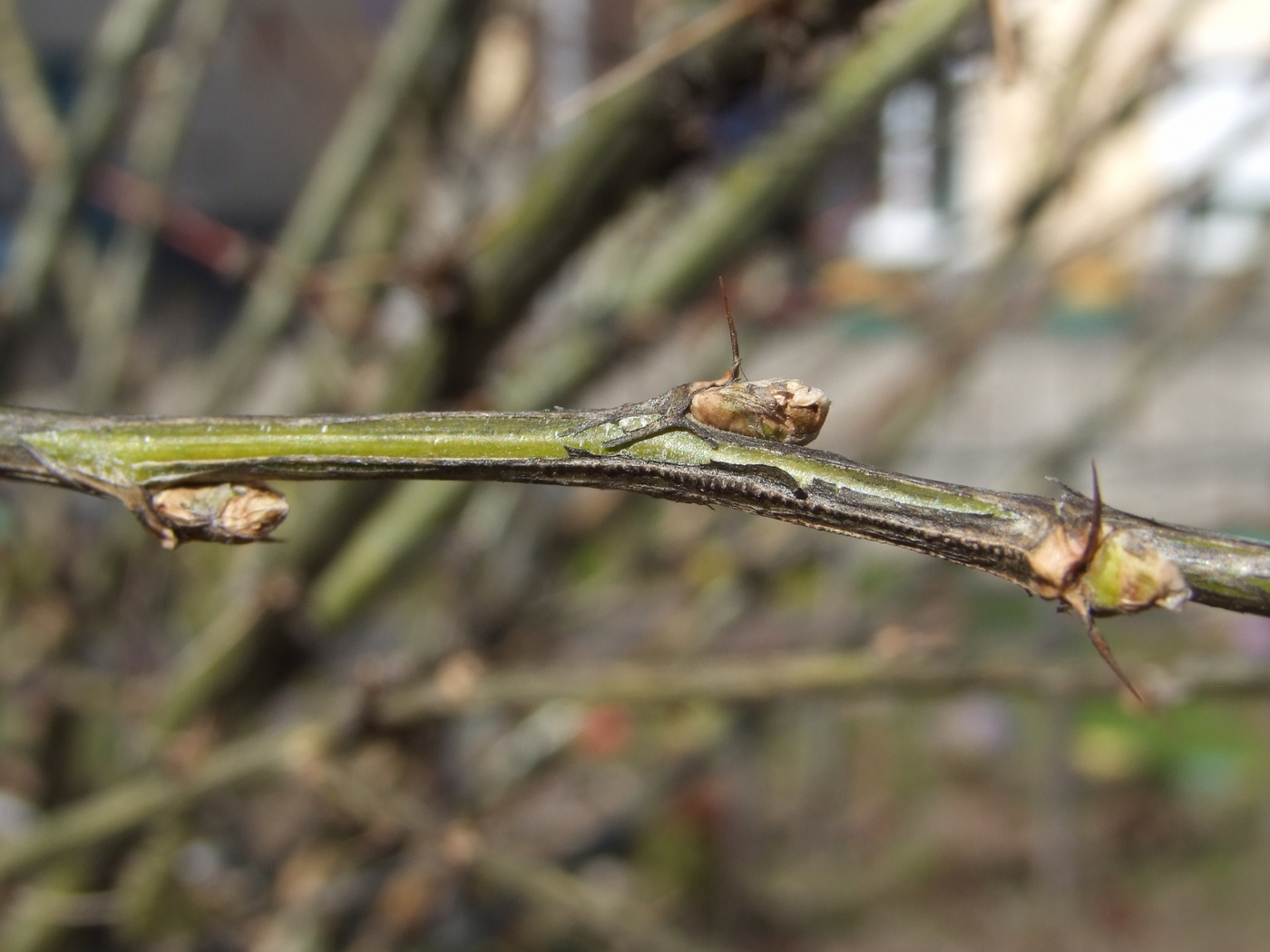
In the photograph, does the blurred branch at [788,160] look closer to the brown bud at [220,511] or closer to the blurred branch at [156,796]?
the blurred branch at [156,796]

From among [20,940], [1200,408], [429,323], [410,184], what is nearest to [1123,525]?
[429,323]

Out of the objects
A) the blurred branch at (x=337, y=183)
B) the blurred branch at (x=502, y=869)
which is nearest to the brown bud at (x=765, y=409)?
the blurred branch at (x=502, y=869)

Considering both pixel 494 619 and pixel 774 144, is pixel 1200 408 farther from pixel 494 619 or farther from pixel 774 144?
pixel 774 144

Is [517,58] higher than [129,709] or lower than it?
higher

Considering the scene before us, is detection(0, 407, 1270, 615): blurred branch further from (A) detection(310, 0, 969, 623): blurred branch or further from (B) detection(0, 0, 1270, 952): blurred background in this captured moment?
(A) detection(310, 0, 969, 623): blurred branch

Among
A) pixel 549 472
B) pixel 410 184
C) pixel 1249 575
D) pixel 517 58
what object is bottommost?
pixel 1249 575

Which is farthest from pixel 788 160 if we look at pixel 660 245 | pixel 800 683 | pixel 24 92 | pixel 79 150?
pixel 24 92
